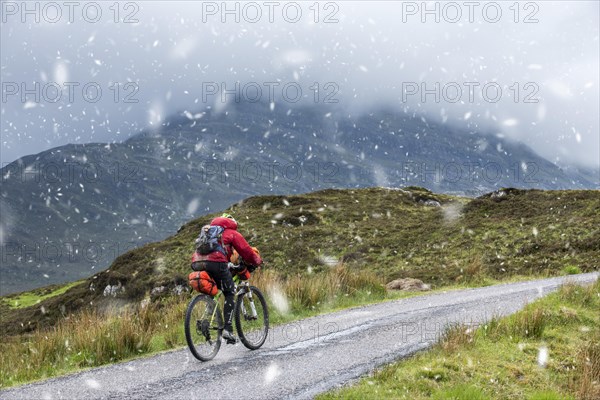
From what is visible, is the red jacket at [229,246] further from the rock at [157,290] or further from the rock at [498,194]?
the rock at [498,194]

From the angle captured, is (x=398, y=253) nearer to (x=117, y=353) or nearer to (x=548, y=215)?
(x=548, y=215)

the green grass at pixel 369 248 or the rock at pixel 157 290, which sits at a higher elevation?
the green grass at pixel 369 248

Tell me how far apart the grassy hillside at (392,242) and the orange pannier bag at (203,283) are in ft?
52.8

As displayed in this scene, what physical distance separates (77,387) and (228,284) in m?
2.81

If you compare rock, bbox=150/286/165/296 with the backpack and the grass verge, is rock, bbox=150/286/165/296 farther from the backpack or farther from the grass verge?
the backpack

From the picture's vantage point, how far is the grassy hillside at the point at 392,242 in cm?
3008

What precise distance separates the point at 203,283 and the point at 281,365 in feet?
6.05

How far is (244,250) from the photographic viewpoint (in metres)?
10.1

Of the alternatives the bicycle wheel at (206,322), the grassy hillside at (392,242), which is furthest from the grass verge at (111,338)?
the grassy hillside at (392,242)

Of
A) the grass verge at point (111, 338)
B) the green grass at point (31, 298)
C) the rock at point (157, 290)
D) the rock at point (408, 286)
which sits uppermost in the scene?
the grass verge at point (111, 338)

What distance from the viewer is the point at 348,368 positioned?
9.02 meters

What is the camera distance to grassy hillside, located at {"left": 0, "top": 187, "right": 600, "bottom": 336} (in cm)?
3008

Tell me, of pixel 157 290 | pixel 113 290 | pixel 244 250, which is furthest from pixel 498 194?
pixel 244 250

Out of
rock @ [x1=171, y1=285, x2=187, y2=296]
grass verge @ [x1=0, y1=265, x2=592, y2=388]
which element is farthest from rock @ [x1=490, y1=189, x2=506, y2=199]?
grass verge @ [x1=0, y1=265, x2=592, y2=388]
